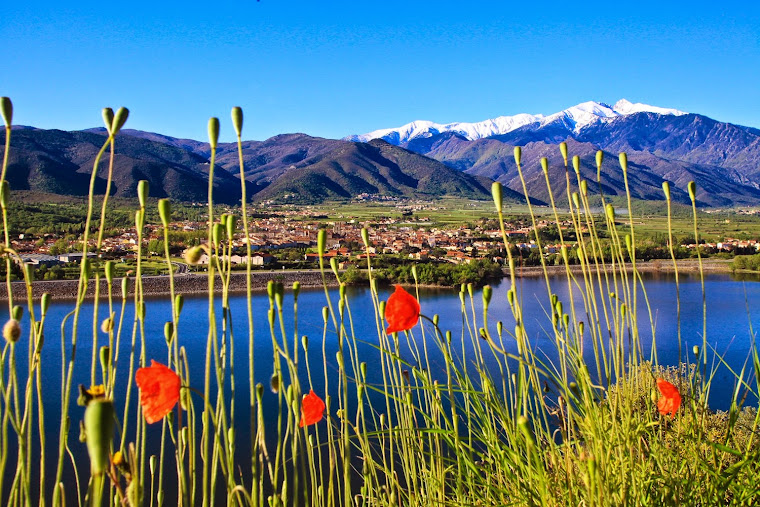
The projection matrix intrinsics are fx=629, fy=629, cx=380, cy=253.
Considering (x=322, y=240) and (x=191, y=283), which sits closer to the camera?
(x=322, y=240)

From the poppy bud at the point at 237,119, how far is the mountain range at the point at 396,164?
23.0 metres

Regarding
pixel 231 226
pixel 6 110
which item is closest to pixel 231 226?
pixel 231 226

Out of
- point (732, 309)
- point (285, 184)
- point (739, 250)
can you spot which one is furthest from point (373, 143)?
point (732, 309)

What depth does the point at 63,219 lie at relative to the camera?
31.6m

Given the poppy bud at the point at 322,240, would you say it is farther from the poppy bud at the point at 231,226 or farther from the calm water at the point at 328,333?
the calm water at the point at 328,333

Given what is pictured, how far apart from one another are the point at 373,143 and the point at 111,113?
117m

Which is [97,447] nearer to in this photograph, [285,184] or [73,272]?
[73,272]

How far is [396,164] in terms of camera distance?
106m

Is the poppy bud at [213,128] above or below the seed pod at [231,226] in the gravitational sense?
above

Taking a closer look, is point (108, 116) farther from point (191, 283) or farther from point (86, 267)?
point (191, 283)

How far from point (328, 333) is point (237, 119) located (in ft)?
40.4

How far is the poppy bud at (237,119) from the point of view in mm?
696

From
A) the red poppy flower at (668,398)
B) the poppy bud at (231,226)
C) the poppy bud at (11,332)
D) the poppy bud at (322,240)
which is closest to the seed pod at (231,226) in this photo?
the poppy bud at (231,226)

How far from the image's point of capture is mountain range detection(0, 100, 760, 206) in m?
66.7
